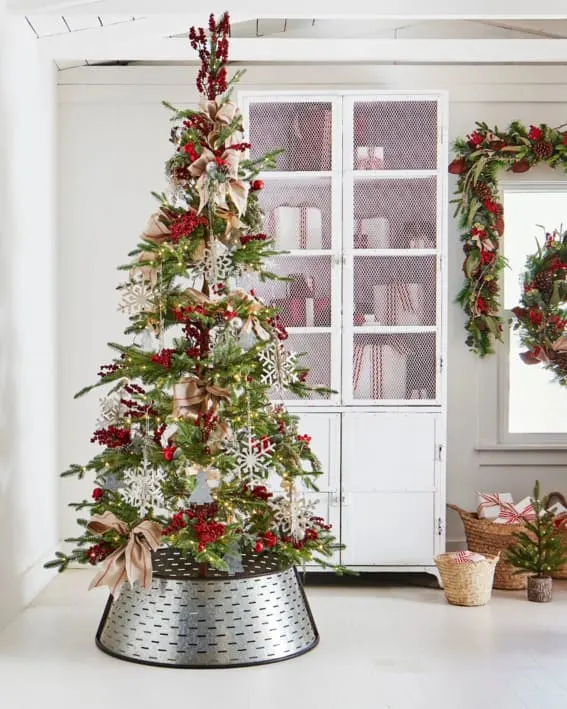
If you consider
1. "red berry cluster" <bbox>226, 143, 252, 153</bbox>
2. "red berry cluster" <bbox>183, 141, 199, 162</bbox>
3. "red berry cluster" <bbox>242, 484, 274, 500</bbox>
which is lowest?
"red berry cluster" <bbox>242, 484, 274, 500</bbox>

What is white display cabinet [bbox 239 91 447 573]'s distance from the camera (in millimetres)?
5270

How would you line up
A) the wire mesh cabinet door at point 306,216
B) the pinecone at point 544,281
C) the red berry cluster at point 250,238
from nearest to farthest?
the red berry cluster at point 250,238 → the wire mesh cabinet door at point 306,216 → the pinecone at point 544,281

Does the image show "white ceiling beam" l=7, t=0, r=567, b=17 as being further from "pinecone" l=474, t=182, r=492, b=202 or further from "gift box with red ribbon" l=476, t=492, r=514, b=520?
"gift box with red ribbon" l=476, t=492, r=514, b=520

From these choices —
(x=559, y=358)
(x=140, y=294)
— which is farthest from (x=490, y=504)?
(x=140, y=294)

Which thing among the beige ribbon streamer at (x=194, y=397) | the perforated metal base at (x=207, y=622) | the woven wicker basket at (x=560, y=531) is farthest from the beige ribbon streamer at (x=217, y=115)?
the woven wicker basket at (x=560, y=531)

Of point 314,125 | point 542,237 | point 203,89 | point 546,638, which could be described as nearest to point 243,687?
point 546,638

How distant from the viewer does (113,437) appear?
4.00 metres

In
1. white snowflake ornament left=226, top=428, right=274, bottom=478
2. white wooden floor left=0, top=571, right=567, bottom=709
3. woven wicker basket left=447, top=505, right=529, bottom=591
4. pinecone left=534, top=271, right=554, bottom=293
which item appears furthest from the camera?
pinecone left=534, top=271, right=554, bottom=293

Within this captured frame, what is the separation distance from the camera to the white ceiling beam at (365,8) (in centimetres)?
459

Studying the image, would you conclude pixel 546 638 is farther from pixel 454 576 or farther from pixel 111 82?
pixel 111 82

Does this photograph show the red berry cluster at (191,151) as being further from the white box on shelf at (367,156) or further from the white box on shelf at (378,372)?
the white box on shelf at (378,372)

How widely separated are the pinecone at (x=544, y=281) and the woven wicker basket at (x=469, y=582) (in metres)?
1.49

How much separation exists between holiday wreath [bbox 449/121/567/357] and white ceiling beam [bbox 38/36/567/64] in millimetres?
402

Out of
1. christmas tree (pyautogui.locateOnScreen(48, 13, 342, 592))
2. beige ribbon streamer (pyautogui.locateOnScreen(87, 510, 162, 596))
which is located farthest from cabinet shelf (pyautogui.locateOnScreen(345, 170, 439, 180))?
beige ribbon streamer (pyautogui.locateOnScreen(87, 510, 162, 596))
